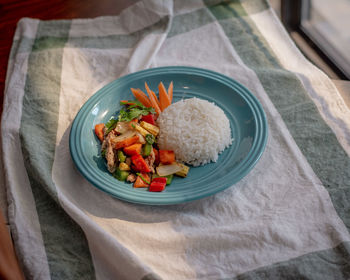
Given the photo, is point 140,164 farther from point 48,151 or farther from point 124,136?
point 48,151

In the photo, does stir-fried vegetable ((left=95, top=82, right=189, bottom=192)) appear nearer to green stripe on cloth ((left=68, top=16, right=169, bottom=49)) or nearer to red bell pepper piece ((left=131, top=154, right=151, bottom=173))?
red bell pepper piece ((left=131, top=154, right=151, bottom=173))

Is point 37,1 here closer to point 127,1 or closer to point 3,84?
point 127,1

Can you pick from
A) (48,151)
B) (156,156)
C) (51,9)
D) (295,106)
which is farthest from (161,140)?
(51,9)

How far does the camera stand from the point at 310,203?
1.32 m

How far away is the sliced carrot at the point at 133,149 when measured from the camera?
4.74 ft

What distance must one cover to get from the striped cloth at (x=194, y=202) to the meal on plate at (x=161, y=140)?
0.13m

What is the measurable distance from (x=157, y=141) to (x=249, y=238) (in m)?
0.54

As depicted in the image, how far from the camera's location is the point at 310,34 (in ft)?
6.89

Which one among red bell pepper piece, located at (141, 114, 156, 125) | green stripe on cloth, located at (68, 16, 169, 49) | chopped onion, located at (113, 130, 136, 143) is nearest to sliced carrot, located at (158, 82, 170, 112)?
red bell pepper piece, located at (141, 114, 156, 125)

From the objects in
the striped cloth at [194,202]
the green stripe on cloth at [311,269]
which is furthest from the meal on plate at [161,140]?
the green stripe on cloth at [311,269]

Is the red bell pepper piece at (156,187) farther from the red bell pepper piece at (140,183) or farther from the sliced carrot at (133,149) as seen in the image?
the sliced carrot at (133,149)

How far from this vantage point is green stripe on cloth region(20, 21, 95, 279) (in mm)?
1236

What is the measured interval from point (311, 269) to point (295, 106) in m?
0.74

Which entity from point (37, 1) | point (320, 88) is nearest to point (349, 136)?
point (320, 88)
